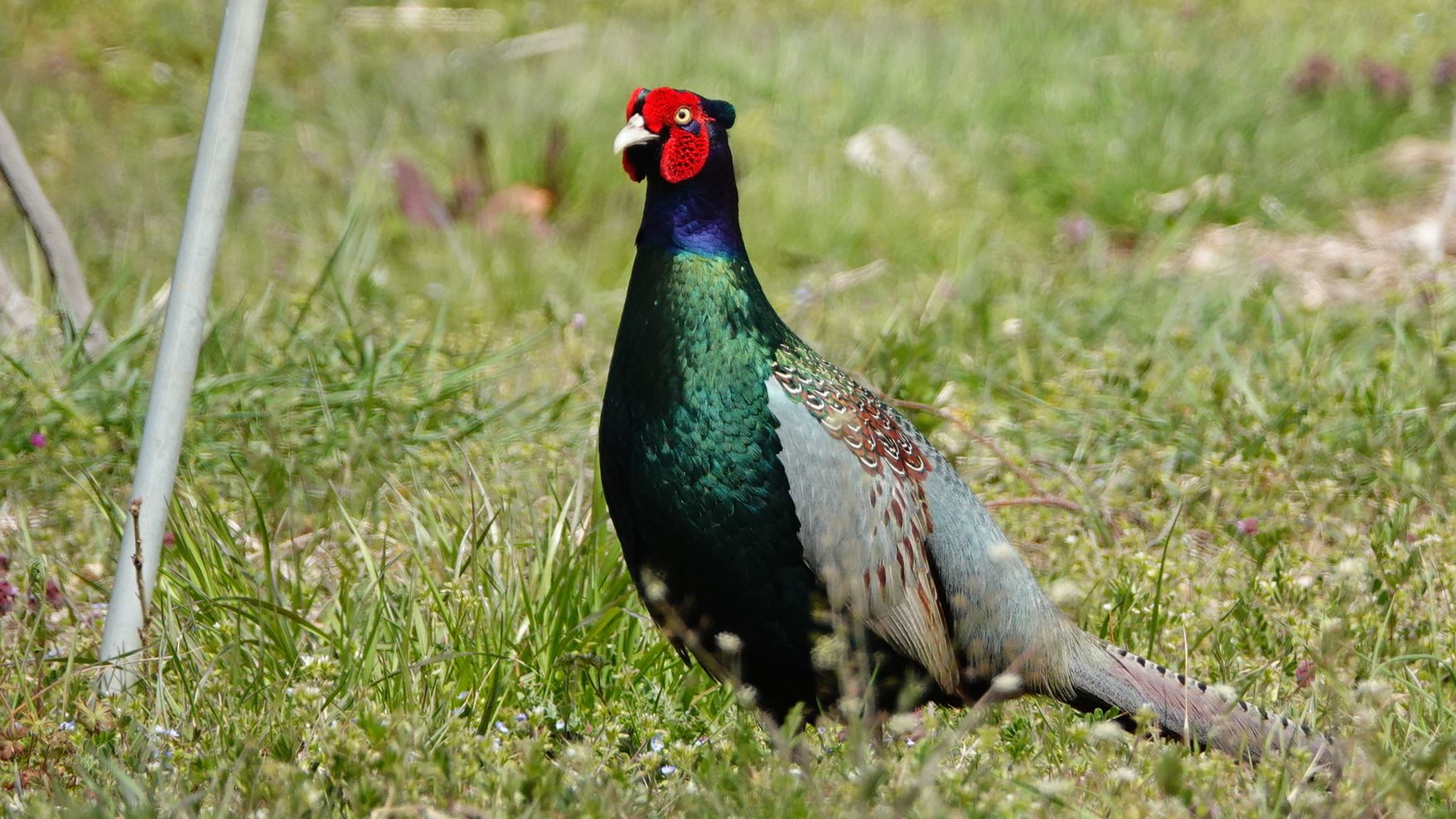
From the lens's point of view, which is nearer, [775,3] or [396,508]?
[396,508]

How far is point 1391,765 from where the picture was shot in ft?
6.87

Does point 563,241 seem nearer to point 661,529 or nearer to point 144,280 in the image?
point 144,280

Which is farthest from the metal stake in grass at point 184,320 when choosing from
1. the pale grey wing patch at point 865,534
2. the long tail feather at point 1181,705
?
the long tail feather at point 1181,705

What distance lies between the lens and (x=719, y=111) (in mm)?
2795

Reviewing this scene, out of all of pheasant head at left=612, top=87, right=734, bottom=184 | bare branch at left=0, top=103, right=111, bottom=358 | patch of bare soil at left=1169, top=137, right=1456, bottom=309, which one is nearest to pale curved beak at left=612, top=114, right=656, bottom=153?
pheasant head at left=612, top=87, right=734, bottom=184

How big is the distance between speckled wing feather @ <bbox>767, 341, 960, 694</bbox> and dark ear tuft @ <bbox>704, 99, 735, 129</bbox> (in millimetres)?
421

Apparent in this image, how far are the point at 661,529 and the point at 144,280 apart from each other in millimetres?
2365

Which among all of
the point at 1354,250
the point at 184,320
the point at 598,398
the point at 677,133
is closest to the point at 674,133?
the point at 677,133

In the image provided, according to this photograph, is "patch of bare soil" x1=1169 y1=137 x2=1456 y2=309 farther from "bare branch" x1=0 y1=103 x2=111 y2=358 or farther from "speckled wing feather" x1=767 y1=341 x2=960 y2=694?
"bare branch" x1=0 y1=103 x2=111 y2=358

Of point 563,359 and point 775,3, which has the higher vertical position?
point 775,3

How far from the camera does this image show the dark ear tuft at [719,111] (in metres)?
2.78

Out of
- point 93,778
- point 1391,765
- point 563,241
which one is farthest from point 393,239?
point 1391,765

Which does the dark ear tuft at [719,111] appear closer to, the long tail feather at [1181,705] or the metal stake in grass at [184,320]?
the metal stake in grass at [184,320]

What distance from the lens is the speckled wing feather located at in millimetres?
2658
